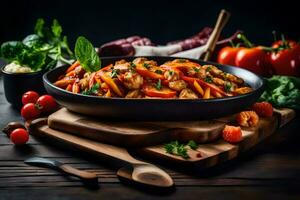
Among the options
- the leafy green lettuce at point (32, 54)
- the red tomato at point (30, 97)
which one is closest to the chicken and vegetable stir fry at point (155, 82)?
the red tomato at point (30, 97)

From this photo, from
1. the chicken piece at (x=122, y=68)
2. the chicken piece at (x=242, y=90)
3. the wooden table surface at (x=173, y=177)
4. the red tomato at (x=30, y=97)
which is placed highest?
the chicken piece at (x=122, y=68)

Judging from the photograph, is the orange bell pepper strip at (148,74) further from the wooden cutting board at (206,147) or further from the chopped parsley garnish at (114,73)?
the wooden cutting board at (206,147)

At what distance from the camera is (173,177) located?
299cm

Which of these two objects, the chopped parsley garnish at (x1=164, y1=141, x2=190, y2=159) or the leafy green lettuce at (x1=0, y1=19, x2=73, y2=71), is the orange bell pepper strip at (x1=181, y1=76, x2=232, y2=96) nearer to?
the chopped parsley garnish at (x1=164, y1=141, x2=190, y2=159)

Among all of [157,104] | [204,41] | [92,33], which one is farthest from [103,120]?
[92,33]

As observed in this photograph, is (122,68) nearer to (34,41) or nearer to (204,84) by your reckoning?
(204,84)

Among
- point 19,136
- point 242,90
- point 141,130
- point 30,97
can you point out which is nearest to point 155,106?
point 141,130

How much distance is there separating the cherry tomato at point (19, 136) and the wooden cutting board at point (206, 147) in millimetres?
131

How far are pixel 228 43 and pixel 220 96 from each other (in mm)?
2282

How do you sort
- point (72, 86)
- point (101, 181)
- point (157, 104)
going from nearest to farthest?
point (101, 181)
point (157, 104)
point (72, 86)

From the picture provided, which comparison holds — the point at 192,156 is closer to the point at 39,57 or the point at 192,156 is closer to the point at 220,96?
the point at 220,96

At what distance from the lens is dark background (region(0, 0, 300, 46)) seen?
6.81m

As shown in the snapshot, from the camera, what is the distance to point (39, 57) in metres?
4.38

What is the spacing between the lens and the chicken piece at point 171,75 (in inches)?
141
